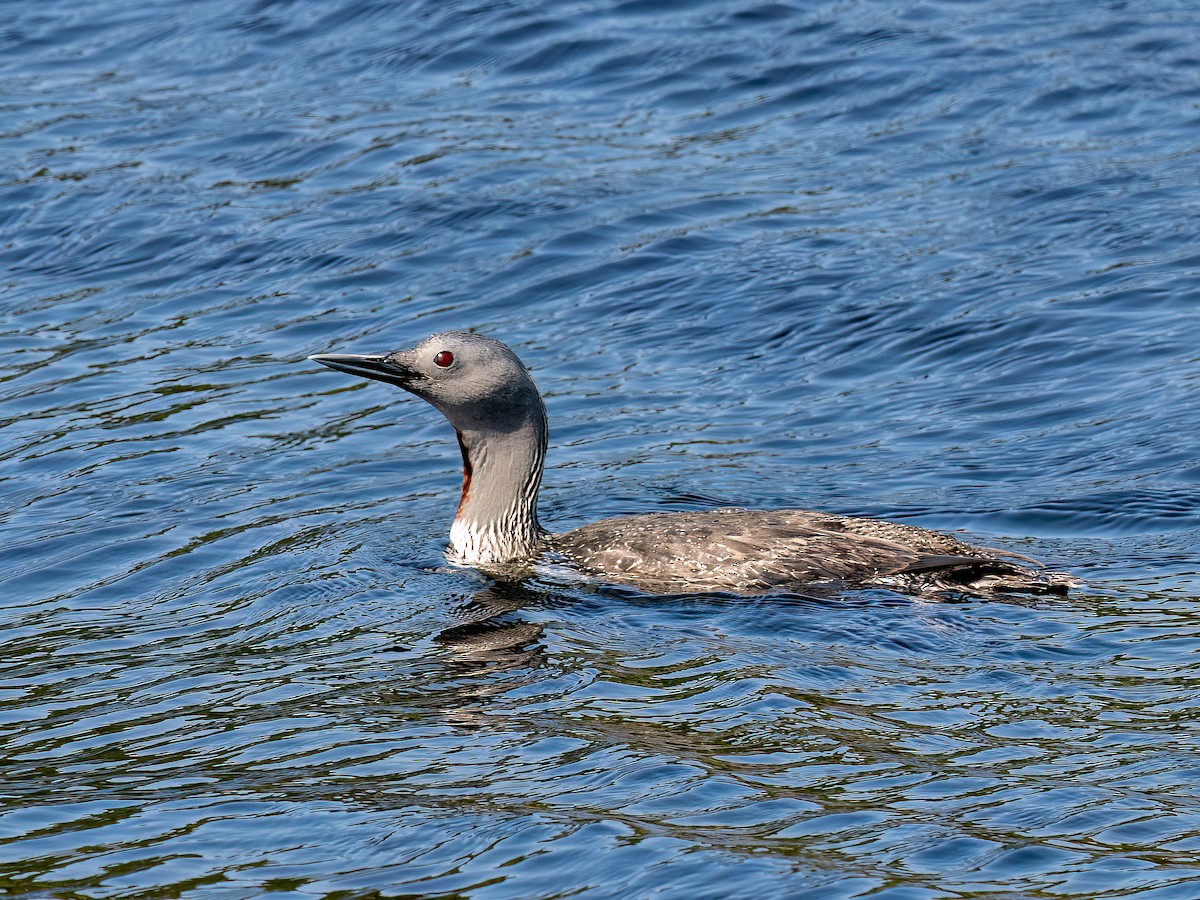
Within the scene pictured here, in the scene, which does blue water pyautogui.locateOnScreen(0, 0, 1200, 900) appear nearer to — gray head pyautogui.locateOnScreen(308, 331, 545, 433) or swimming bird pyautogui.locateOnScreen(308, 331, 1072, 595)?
swimming bird pyautogui.locateOnScreen(308, 331, 1072, 595)

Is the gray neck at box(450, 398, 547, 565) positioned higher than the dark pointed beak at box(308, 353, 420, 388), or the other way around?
the dark pointed beak at box(308, 353, 420, 388)

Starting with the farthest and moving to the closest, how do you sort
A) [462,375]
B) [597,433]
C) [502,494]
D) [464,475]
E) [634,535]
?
1. [597,433]
2. [464,475]
3. [502,494]
4. [462,375]
5. [634,535]

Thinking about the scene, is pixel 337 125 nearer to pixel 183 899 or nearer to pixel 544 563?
pixel 544 563

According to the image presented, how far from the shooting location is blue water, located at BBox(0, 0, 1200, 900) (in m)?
6.01

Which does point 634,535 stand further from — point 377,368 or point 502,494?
point 377,368

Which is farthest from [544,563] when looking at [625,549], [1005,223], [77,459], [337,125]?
[337,125]

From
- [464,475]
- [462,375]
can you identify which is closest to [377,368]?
[462,375]

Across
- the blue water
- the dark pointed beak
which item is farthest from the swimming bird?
the blue water

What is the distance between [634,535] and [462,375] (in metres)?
1.21

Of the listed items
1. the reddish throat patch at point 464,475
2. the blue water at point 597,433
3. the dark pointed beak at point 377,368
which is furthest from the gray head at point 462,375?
the blue water at point 597,433

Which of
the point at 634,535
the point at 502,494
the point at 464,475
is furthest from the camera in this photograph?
the point at 464,475

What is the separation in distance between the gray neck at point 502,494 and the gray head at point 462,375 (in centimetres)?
8

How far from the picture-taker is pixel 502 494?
949 centimetres

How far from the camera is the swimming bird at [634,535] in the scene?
846cm
